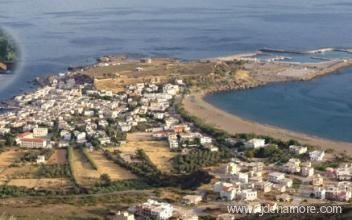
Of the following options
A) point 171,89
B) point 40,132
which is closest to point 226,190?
point 40,132

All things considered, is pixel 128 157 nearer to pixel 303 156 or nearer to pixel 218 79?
pixel 303 156

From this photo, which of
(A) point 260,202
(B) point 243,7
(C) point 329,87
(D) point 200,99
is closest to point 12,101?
(D) point 200,99

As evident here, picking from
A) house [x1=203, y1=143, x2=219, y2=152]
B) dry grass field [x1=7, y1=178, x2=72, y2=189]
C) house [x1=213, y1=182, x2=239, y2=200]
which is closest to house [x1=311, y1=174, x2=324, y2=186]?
house [x1=213, y1=182, x2=239, y2=200]

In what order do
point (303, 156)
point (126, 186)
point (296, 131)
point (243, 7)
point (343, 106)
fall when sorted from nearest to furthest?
point (126, 186), point (303, 156), point (296, 131), point (343, 106), point (243, 7)

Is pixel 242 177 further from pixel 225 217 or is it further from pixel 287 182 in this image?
pixel 225 217

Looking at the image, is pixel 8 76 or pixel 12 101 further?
pixel 12 101

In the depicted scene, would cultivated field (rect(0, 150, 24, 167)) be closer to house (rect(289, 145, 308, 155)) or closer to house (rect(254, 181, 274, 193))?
house (rect(254, 181, 274, 193))

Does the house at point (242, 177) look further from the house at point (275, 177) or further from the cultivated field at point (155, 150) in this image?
the cultivated field at point (155, 150)
